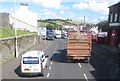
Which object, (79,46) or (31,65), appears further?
(79,46)

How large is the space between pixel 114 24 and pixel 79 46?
3004 centimetres

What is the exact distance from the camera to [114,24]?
199 feet

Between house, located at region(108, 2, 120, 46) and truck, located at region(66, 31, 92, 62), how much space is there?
24.0 meters

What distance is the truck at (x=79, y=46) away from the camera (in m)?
32.1

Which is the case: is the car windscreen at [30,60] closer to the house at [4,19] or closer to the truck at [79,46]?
the truck at [79,46]

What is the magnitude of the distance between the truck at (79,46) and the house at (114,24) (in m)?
24.0

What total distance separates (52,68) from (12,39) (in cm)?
921

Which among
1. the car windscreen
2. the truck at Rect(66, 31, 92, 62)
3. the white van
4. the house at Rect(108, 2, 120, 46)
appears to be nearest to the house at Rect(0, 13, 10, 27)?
the house at Rect(108, 2, 120, 46)

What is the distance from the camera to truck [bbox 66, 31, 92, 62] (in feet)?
105

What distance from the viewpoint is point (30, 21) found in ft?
287

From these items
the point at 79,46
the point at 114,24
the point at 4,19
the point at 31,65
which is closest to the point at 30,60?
the point at 31,65

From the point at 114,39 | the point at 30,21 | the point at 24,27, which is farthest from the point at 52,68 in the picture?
the point at 30,21

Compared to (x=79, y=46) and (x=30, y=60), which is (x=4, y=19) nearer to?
(x=79, y=46)

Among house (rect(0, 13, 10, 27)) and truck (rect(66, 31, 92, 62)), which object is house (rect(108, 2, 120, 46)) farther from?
truck (rect(66, 31, 92, 62))
